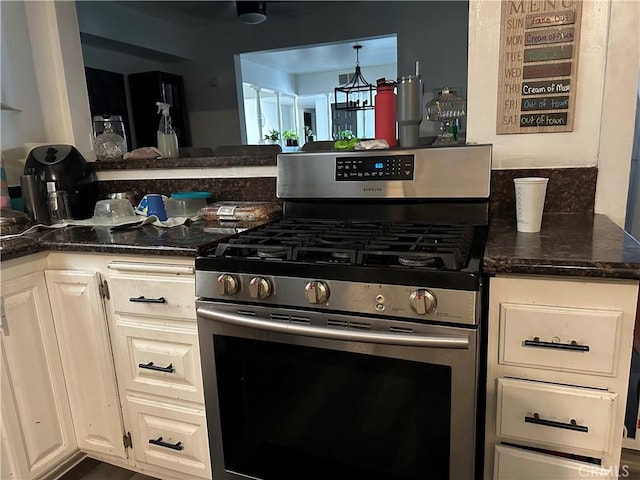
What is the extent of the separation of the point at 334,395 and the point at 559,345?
1.72ft

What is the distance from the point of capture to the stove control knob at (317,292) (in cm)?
102

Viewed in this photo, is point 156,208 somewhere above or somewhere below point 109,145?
below

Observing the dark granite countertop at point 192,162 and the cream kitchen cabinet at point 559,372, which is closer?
the cream kitchen cabinet at point 559,372

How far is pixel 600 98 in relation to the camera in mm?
1307

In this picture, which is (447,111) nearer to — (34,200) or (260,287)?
(260,287)

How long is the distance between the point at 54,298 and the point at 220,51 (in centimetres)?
521

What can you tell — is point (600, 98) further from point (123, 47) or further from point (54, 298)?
point (123, 47)

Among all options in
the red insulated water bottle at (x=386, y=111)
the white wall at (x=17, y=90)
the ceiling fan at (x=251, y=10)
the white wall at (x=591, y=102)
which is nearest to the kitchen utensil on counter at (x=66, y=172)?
the white wall at (x=17, y=90)

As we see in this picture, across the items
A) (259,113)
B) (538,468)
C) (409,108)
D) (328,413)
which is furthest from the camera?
(259,113)

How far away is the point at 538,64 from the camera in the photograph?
1334mm

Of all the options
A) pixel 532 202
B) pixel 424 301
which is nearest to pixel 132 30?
pixel 532 202

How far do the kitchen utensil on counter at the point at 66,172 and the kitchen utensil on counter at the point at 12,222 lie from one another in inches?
4.7

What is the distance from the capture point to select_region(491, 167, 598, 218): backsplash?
1350 millimetres

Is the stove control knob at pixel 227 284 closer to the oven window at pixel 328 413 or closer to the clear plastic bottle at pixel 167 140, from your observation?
the oven window at pixel 328 413
